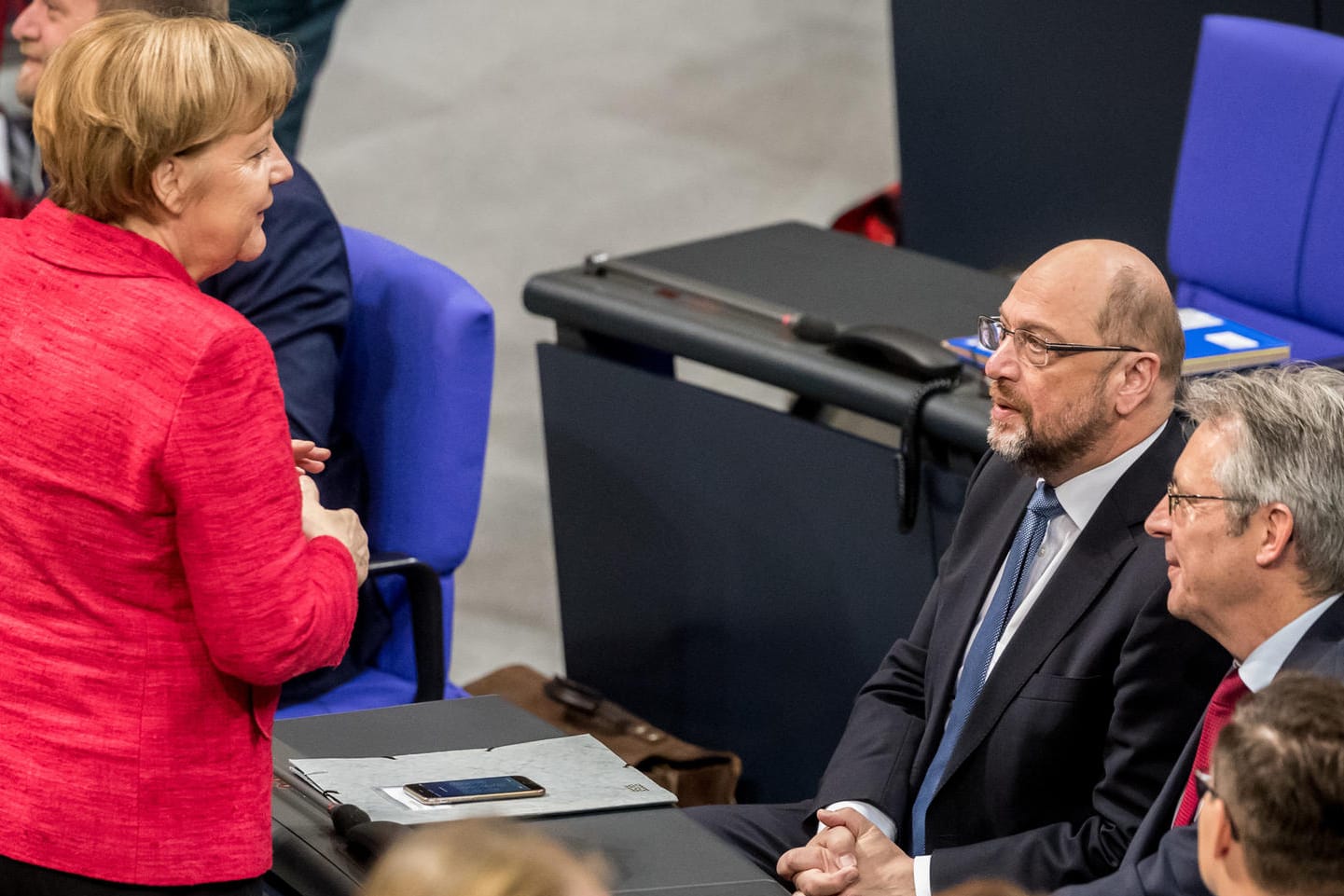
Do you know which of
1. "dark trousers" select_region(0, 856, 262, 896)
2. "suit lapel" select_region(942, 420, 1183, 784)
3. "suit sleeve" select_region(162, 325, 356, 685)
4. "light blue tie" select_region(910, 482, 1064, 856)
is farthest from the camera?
"light blue tie" select_region(910, 482, 1064, 856)

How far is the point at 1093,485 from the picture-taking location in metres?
2.41

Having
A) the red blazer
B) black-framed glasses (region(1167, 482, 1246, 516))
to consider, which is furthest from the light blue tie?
the red blazer

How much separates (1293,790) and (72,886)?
116 centimetres

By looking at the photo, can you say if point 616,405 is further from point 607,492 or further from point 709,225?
point 709,225

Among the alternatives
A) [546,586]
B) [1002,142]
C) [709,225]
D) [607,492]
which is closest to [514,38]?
[709,225]

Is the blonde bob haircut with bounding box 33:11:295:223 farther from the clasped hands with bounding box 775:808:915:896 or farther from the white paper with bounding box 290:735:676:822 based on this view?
the clasped hands with bounding box 775:808:915:896

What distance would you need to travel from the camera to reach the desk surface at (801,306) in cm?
297

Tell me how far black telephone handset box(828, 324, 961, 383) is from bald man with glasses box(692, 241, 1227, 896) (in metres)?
0.36

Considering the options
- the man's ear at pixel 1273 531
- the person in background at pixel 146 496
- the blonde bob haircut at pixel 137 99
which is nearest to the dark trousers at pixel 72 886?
the person in background at pixel 146 496

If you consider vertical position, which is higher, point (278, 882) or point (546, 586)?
point (278, 882)

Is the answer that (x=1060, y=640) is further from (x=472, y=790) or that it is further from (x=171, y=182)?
(x=171, y=182)

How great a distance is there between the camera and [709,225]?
632 centimetres

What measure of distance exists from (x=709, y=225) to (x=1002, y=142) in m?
1.36

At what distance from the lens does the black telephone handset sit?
9.63 ft
